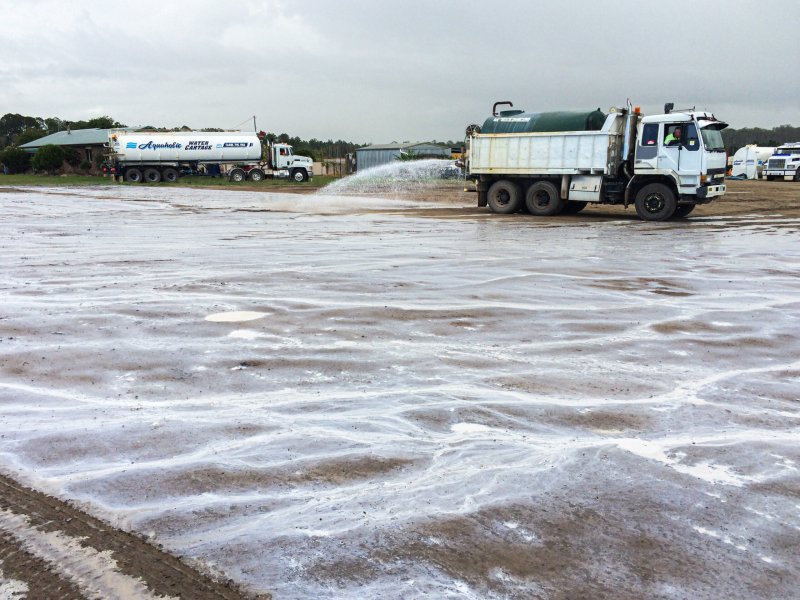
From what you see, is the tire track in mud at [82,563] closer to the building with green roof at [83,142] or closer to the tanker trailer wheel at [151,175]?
the tanker trailer wheel at [151,175]

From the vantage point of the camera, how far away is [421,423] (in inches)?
150

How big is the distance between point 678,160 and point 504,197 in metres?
4.81

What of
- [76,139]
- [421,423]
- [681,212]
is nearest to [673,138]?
[681,212]

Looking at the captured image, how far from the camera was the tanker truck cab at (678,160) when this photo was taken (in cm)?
1666

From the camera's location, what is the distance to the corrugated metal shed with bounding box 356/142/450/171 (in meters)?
68.7

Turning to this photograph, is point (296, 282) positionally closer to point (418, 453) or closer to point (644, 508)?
point (418, 453)

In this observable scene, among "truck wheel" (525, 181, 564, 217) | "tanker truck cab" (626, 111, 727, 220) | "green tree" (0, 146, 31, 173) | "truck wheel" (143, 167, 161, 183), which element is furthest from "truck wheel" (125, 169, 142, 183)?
"tanker truck cab" (626, 111, 727, 220)

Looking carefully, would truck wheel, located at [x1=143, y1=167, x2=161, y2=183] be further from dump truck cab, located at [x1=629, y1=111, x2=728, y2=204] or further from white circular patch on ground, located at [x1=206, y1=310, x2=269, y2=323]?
white circular patch on ground, located at [x1=206, y1=310, x2=269, y2=323]

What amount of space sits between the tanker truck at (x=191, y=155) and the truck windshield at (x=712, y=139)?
3141 cm

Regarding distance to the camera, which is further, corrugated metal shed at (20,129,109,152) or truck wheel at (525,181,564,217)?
corrugated metal shed at (20,129,109,152)

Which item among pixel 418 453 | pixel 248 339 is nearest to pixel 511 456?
pixel 418 453

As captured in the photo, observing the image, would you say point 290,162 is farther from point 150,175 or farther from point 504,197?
point 504,197

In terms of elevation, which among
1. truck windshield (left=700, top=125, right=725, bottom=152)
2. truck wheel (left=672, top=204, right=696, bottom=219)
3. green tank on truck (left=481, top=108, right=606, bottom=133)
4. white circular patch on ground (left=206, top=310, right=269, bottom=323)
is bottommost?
white circular patch on ground (left=206, top=310, right=269, bottom=323)

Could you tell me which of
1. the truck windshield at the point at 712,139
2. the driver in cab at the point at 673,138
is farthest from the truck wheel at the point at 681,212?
the driver in cab at the point at 673,138
